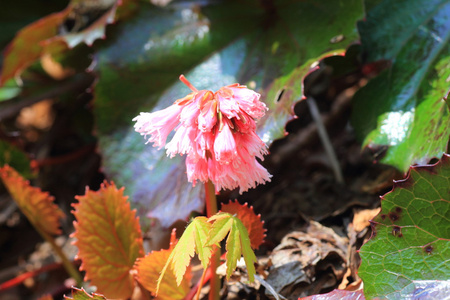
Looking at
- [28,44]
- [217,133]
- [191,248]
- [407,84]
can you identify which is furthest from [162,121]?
[28,44]

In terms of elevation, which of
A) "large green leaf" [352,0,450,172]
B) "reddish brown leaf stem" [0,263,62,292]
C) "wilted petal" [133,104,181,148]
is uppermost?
"wilted petal" [133,104,181,148]

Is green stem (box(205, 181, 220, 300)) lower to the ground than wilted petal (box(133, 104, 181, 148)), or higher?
lower

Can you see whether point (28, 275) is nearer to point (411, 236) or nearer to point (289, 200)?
point (289, 200)

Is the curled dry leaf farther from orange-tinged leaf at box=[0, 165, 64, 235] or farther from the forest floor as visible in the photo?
orange-tinged leaf at box=[0, 165, 64, 235]

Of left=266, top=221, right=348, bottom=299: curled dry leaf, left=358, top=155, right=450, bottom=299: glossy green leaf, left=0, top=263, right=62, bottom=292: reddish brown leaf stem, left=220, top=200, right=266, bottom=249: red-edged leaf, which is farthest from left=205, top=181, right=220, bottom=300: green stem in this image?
left=0, top=263, right=62, bottom=292: reddish brown leaf stem

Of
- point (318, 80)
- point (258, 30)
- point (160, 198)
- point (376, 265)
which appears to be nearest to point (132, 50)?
point (258, 30)

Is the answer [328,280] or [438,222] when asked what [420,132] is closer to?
[438,222]

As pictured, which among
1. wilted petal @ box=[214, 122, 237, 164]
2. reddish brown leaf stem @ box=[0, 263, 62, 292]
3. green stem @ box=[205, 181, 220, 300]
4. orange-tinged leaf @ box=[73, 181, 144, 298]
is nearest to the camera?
wilted petal @ box=[214, 122, 237, 164]
